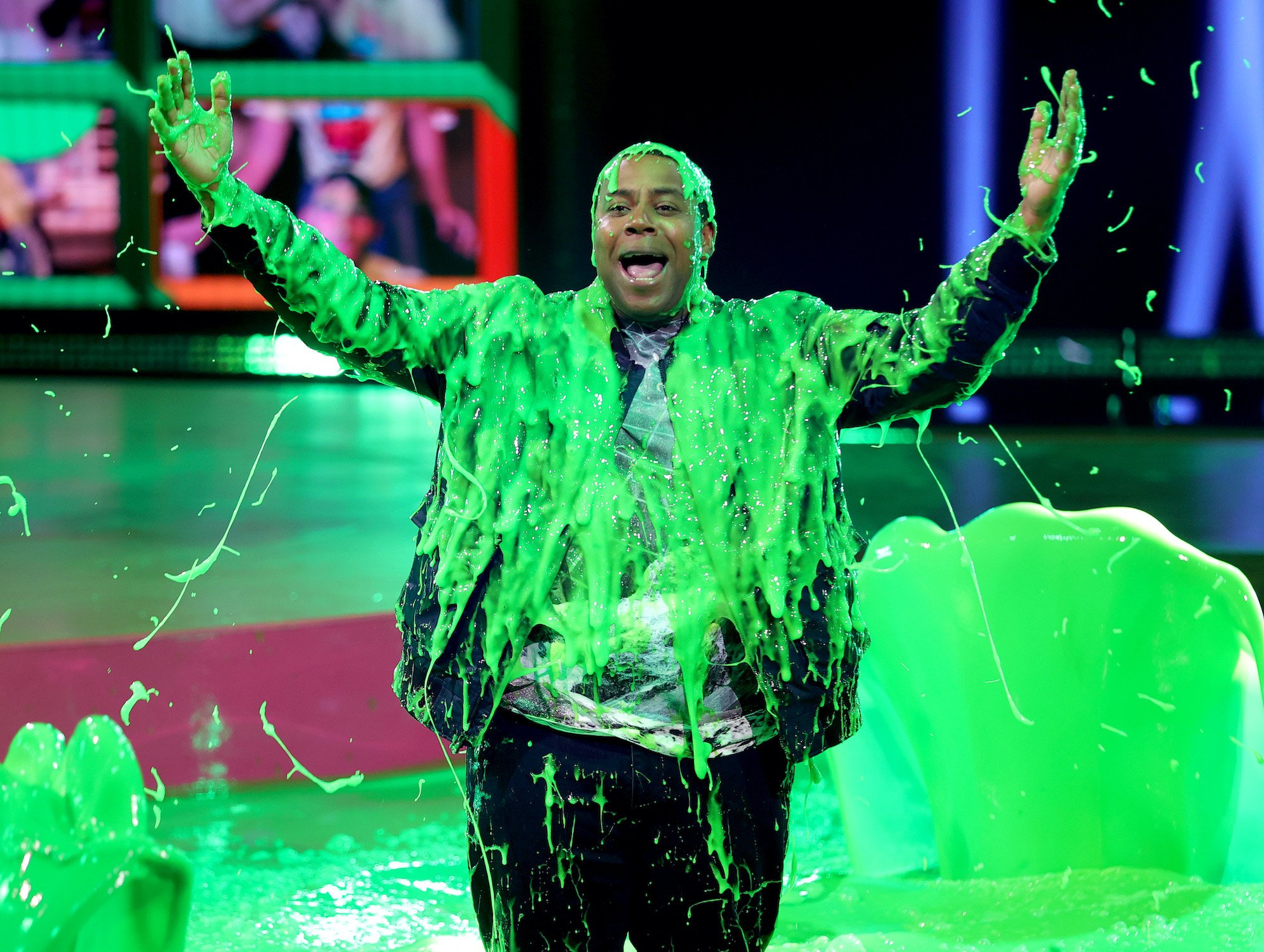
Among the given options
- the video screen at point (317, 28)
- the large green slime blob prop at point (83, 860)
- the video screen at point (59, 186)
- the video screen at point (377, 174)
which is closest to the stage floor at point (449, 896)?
the large green slime blob prop at point (83, 860)

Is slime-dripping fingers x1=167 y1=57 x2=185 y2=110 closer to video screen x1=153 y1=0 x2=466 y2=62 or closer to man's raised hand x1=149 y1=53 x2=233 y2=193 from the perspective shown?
man's raised hand x1=149 y1=53 x2=233 y2=193

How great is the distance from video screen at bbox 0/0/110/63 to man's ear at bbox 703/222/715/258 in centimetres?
923

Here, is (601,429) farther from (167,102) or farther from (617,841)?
(167,102)

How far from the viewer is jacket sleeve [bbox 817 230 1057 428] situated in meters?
1.26

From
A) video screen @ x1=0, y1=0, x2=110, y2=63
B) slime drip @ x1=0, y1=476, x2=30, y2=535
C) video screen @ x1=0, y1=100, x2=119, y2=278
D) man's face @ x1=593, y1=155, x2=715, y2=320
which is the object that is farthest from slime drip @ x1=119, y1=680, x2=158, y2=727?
video screen @ x1=0, y1=0, x2=110, y2=63

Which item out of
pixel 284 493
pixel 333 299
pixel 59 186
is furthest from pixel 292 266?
pixel 59 186

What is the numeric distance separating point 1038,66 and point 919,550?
670cm

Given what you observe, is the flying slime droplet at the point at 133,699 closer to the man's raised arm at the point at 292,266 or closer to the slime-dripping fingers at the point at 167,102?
the man's raised arm at the point at 292,266

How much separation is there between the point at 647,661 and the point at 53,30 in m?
9.69

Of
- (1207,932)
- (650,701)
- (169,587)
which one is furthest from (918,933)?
(169,587)

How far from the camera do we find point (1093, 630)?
8.59ft

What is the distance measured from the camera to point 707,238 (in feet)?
4.63

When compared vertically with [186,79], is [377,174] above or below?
above

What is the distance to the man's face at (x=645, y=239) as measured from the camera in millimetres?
1312
